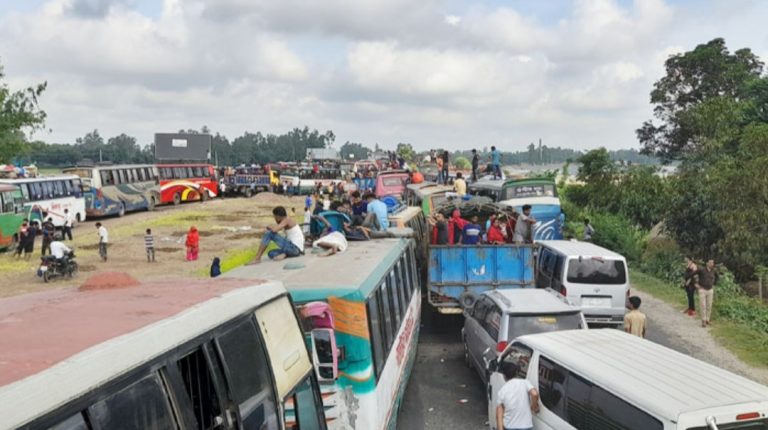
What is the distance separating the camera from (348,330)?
633 centimetres

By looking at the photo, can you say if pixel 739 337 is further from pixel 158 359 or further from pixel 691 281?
pixel 158 359

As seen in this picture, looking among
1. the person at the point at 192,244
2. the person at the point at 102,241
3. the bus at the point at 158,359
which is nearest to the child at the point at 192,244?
the person at the point at 192,244

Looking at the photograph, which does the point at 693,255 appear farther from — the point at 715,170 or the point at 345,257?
the point at 345,257

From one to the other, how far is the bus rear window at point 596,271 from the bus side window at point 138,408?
12115mm

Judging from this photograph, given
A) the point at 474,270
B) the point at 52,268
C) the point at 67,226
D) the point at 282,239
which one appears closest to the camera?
the point at 282,239

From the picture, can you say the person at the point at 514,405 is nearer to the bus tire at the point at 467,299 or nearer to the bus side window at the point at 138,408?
the bus side window at the point at 138,408

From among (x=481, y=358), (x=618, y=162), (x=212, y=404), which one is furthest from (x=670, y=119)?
(x=212, y=404)

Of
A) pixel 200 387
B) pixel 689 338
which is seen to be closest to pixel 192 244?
pixel 689 338

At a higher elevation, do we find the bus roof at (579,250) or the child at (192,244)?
the bus roof at (579,250)

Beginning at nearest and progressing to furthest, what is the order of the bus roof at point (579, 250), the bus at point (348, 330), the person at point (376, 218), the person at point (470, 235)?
the bus at point (348, 330) < the person at point (376, 218) < the bus roof at point (579, 250) < the person at point (470, 235)

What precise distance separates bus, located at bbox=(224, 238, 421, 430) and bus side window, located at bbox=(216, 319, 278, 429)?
4.65 ft

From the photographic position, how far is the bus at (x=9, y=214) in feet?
84.0

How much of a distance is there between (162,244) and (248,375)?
87.2ft

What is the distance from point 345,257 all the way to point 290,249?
703 mm
